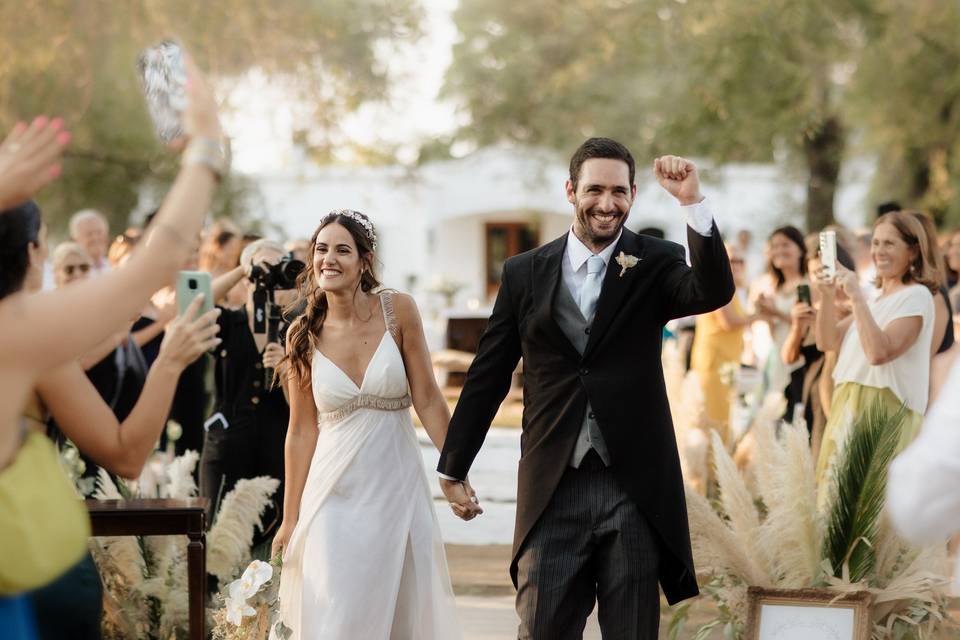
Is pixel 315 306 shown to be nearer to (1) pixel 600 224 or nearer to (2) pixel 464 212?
(1) pixel 600 224

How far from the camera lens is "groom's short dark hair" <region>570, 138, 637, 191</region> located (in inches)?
182

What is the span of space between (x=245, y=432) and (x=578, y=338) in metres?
2.99

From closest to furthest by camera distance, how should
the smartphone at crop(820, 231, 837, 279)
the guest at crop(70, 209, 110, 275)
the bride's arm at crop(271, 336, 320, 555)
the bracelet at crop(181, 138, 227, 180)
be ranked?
the bracelet at crop(181, 138, 227, 180)
the bride's arm at crop(271, 336, 320, 555)
the smartphone at crop(820, 231, 837, 279)
the guest at crop(70, 209, 110, 275)

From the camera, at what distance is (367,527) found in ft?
18.1

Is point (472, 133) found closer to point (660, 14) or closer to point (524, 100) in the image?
point (524, 100)

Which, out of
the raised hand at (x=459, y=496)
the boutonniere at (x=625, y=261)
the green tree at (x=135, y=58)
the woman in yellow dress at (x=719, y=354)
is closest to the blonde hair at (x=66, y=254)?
the woman in yellow dress at (x=719, y=354)

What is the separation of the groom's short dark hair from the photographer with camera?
8.53 feet

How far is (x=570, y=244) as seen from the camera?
477 centimetres

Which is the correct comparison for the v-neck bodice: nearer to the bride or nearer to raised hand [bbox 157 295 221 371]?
the bride

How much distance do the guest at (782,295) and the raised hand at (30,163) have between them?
24.5 ft

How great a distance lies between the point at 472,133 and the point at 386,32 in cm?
709

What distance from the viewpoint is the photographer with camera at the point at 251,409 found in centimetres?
702

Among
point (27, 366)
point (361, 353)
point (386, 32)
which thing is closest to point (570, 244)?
point (361, 353)

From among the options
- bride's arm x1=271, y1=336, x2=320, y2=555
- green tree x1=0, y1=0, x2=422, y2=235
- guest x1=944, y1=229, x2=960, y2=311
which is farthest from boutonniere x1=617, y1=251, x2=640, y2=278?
green tree x1=0, y1=0, x2=422, y2=235
